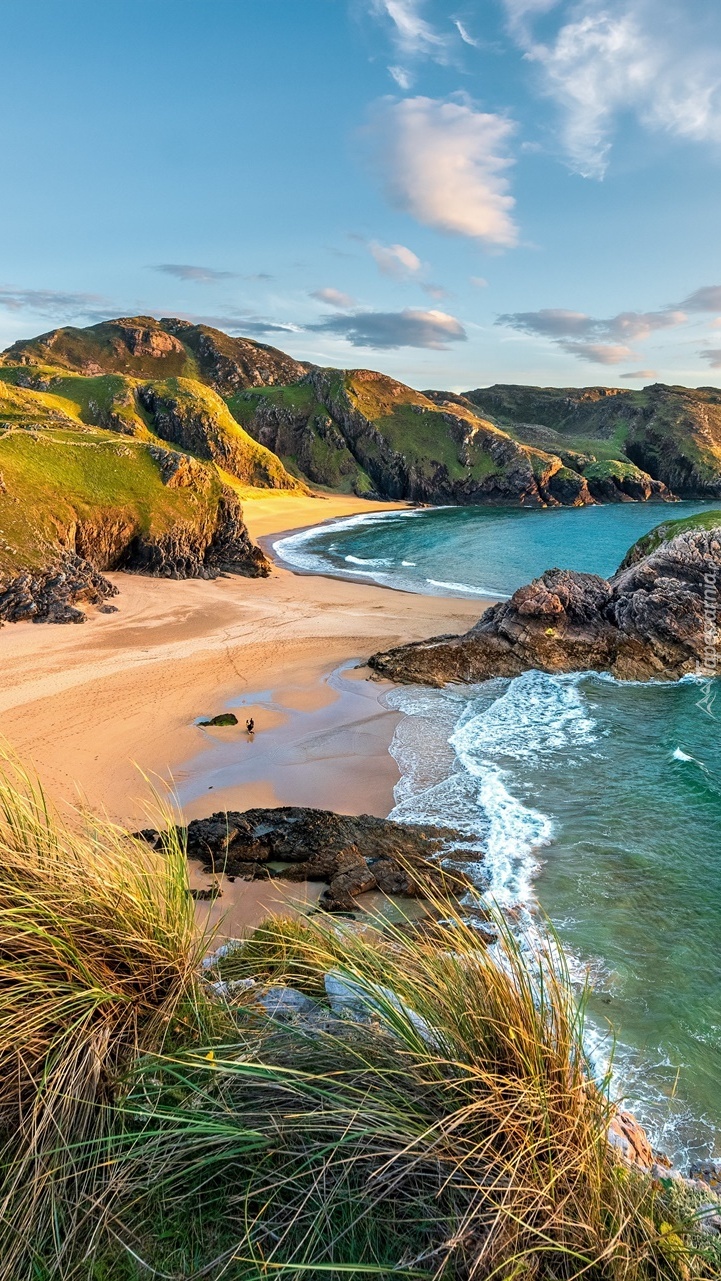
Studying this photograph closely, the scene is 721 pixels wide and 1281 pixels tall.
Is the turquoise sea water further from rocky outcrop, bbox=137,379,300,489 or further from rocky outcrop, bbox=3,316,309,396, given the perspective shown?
rocky outcrop, bbox=3,316,309,396

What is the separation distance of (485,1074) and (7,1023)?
7.92 ft

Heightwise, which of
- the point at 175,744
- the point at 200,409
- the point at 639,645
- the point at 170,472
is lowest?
the point at 175,744

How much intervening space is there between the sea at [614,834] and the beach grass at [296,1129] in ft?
1.92

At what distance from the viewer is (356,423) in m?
108

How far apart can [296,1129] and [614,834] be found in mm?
10940

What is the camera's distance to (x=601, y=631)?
78.7 feet

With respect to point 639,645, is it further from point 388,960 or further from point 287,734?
point 388,960

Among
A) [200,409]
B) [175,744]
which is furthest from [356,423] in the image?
[175,744]

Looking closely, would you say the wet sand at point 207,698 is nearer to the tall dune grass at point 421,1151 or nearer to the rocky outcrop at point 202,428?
the tall dune grass at point 421,1151

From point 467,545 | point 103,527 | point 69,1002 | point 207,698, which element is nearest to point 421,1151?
point 69,1002

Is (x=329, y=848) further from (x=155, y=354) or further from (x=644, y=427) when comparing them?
(x=155, y=354)

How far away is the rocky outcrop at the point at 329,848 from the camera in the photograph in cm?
1083

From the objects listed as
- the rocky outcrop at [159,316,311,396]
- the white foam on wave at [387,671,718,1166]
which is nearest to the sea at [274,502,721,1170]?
the white foam on wave at [387,671,718,1166]

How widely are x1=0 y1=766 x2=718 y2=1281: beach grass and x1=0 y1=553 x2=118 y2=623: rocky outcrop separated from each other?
25576 mm
